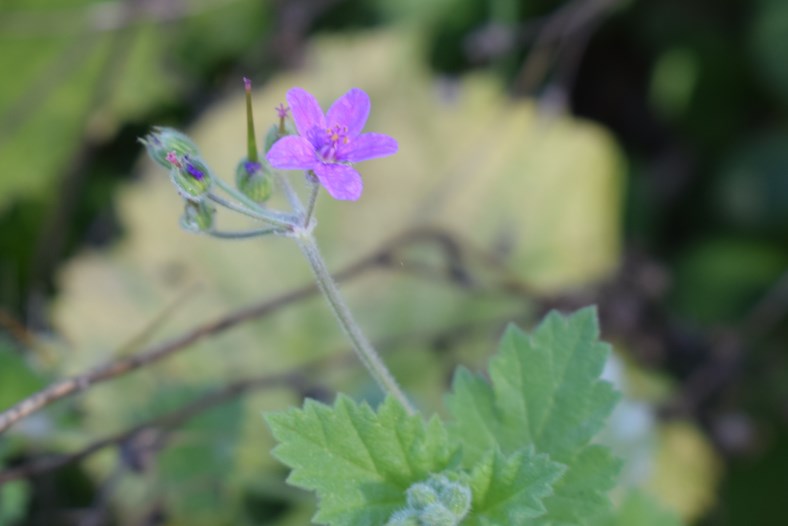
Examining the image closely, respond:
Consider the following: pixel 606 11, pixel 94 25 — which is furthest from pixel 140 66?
pixel 606 11

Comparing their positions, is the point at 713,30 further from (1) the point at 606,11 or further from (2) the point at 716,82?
(1) the point at 606,11

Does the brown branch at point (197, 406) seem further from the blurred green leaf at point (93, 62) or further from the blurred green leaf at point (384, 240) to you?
the blurred green leaf at point (93, 62)

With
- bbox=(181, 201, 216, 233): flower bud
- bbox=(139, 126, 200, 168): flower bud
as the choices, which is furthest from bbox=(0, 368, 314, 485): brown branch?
bbox=(139, 126, 200, 168): flower bud

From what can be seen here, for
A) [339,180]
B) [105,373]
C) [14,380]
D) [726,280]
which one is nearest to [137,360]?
[105,373]

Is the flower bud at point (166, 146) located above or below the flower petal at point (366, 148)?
above

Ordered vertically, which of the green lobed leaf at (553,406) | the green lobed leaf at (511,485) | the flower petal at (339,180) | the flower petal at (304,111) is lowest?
the green lobed leaf at (511,485)

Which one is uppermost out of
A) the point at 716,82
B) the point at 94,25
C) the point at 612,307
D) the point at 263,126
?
the point at 94,25

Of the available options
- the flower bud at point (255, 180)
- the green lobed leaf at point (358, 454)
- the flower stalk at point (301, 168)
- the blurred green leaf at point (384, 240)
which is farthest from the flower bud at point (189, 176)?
the blurred green leaf at point (384, 240)
